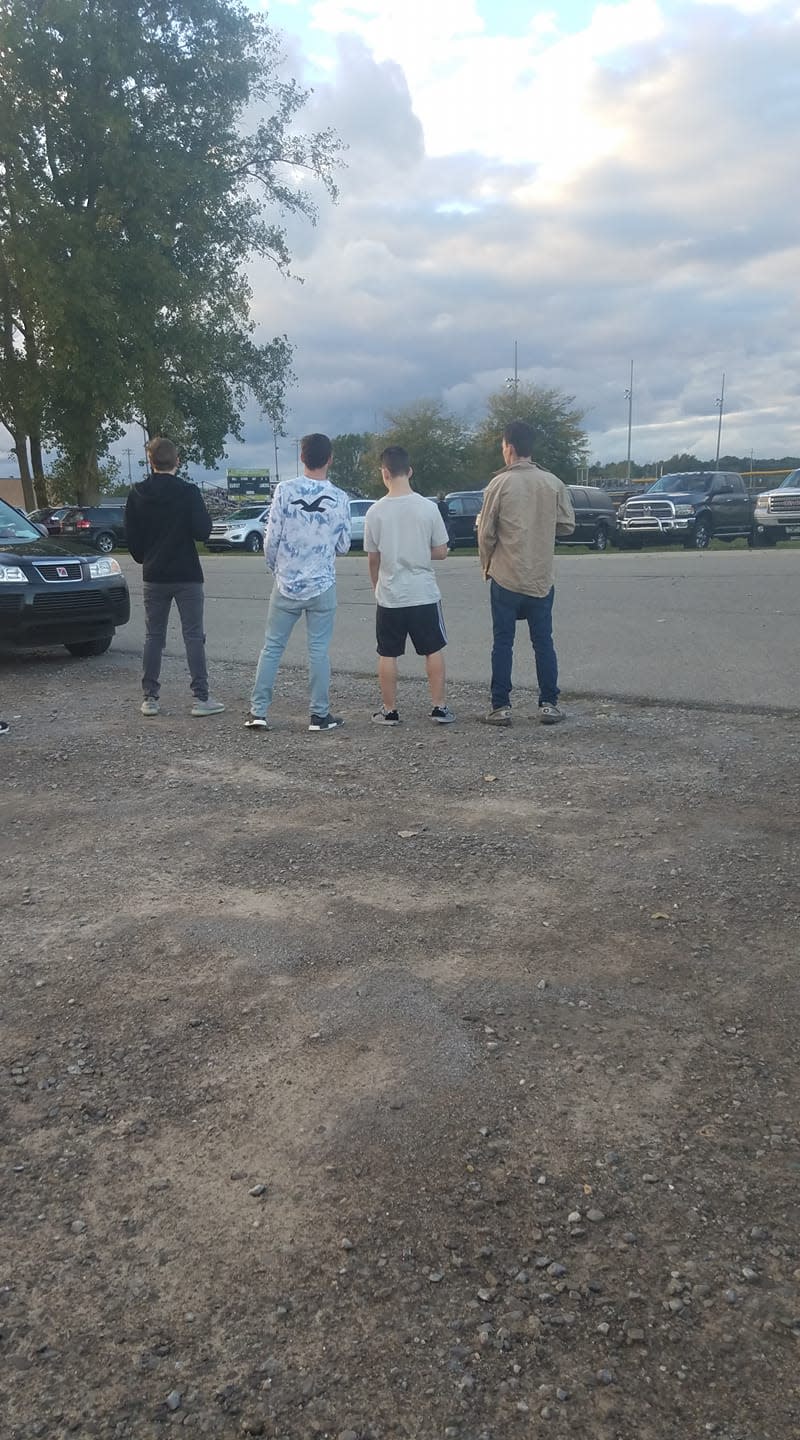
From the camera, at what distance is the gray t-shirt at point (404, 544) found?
24.3 ft

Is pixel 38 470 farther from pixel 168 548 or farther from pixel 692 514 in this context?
pixel 168 548

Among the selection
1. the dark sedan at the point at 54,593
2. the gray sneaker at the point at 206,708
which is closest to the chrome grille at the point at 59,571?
the dark sedan at the point at 54,593

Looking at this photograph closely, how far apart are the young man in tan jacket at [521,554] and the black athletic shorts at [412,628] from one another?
425mm

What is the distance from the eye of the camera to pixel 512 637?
765 cm

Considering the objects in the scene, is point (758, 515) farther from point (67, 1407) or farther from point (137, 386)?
point (67, 1407)

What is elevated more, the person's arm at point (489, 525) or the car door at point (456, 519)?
the person's arm at point (489, 525)

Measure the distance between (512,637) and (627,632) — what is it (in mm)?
4248

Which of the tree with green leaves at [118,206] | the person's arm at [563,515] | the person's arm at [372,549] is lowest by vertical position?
the person's arm at [372,549]

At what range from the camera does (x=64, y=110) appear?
32562 mm

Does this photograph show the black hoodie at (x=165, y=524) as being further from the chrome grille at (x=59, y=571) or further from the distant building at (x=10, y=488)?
the distant building at (x=10, y=488)

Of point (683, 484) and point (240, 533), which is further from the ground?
point (683, 484)

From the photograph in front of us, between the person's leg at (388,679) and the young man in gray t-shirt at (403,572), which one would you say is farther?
the person's leg at (388,679)

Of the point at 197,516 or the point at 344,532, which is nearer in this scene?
the point at 344,532

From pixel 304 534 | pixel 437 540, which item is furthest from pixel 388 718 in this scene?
pixel 304 534
